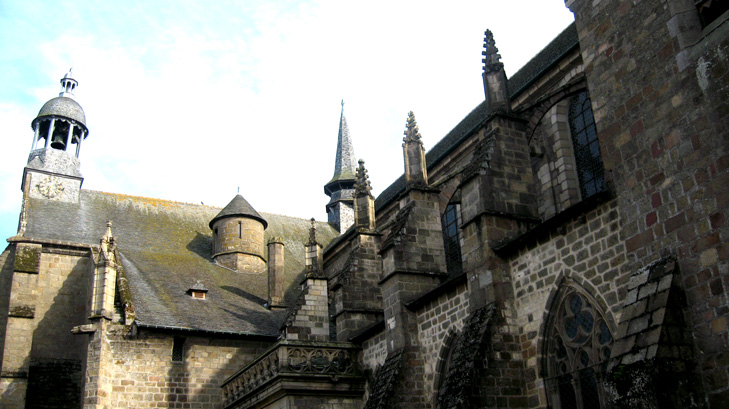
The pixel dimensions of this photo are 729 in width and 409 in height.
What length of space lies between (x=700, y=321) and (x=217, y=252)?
A: 20.9 metres

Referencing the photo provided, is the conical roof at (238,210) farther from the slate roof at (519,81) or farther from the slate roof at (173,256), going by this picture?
the slate roof at (519,81)

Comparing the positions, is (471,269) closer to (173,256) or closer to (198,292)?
(198,292)

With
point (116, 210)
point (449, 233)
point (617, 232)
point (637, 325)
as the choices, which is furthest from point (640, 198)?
point (116, 210)

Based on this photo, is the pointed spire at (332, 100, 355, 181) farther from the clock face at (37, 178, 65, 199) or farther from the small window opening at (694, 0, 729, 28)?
the small window opening at (694, 0, 729, 28)

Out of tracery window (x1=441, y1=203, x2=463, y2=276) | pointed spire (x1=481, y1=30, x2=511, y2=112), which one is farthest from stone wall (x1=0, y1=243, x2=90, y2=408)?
pointed spire (x1=481, y1=30, x2=511, y2=112)

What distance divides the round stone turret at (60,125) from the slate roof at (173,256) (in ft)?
9.46

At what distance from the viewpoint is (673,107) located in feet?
27.0

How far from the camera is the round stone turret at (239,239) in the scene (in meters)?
26.2

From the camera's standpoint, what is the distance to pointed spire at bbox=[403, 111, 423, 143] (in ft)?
55.6

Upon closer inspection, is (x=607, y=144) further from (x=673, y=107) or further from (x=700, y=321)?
(x=700, y=321)

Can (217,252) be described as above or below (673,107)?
above

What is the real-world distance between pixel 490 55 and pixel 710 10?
6.09 m

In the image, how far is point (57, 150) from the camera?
2842 centimetres

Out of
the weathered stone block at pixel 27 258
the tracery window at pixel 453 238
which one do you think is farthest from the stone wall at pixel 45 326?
the tracery window at pixel 453 238
